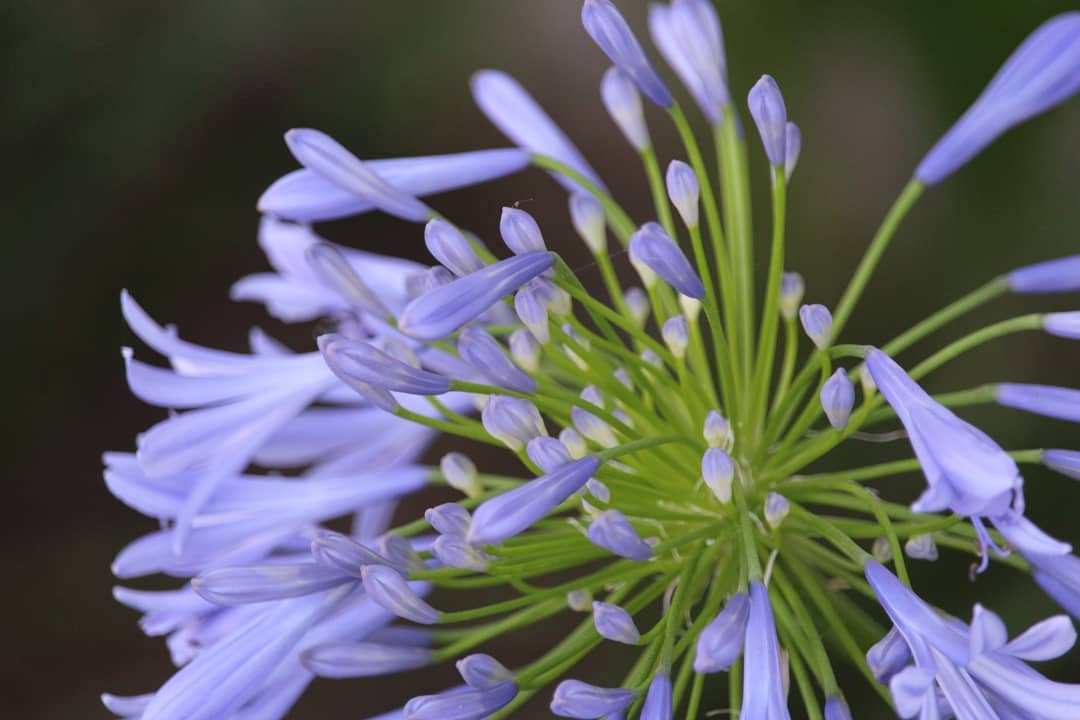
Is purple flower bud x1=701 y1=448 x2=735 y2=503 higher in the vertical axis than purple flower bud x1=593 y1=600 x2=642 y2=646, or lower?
higher

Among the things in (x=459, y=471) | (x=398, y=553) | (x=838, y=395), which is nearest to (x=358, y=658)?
(x=398, y=553)

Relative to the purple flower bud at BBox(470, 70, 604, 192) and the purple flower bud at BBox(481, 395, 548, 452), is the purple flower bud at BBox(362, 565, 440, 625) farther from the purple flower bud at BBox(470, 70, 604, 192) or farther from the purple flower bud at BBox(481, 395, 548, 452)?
the purple flower bud at BBox(470, 70, 604, 192)

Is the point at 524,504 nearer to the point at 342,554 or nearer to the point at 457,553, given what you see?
the point at 457,553

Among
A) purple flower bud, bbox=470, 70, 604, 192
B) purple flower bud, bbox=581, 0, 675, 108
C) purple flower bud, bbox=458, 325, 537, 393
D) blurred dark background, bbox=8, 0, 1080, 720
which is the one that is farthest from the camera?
blurred dark background, bbox=8, 0, 1080, 720

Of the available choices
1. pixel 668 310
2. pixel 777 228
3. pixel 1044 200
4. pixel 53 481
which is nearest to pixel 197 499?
pixel 668 310

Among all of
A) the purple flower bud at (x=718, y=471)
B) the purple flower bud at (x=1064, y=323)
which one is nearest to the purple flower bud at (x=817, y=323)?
the purple flower bud at (x=718, y=471)

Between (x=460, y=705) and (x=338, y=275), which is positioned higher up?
(x=338, y=275)

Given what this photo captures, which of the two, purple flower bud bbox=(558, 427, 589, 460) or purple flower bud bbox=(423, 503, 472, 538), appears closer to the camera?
purple flower bud bbox=(423, 503, 472, 538)

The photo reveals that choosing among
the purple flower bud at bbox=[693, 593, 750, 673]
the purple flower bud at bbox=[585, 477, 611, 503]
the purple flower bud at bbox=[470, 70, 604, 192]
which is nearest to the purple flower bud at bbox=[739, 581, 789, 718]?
the purple flower bud at bbox=[693, 593, 750, 673]
